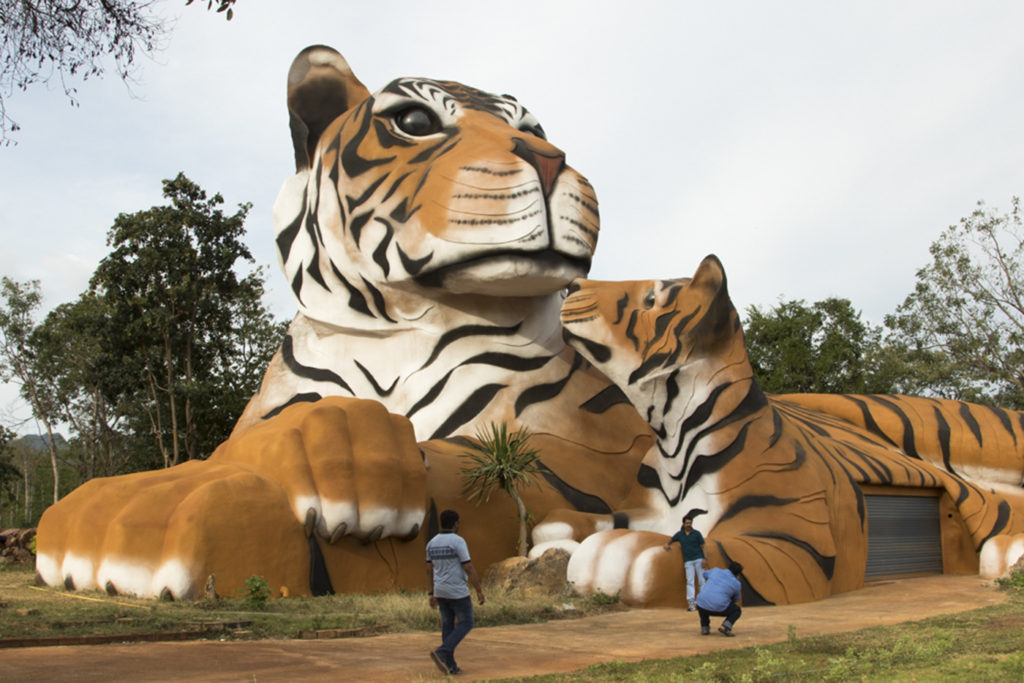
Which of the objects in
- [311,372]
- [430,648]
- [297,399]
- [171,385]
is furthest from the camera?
[171,385]

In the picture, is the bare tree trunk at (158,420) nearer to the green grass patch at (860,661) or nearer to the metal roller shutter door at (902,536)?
the metal roller shutter door at (902,536)

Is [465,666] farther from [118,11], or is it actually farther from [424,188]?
[424,188]

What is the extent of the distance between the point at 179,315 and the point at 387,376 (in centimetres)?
1249

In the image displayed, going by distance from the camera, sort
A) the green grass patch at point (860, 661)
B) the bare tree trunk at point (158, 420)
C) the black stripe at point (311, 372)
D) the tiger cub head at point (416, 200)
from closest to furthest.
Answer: the green grass patch at point (860, 661)
the tiger cub head at point (416, 200)
the black stripe at point (311, 372)
the bare tree trunk at point (158, 420)

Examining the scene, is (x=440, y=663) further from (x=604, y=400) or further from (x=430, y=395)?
(x=604, y=400)

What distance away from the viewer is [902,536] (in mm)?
11227

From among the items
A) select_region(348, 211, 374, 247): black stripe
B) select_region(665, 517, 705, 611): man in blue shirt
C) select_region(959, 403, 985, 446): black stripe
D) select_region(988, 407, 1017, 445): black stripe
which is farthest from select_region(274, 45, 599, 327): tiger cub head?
select_region(988, 407, 1017, 445): black stripe

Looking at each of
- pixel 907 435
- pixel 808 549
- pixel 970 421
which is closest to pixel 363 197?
pixel 808 549

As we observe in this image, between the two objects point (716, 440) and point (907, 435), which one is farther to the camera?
point (907, 435)

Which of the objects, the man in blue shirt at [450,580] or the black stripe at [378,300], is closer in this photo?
the man in blue shirt at [450,580]

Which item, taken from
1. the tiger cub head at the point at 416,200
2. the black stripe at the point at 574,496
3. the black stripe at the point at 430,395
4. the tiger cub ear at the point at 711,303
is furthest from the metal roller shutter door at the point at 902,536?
the black stripe at the point at 430,395

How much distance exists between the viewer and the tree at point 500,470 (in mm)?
8438

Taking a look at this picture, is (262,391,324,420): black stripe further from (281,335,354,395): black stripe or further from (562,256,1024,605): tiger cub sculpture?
(562,256,1024,605): tiger cub sculpture

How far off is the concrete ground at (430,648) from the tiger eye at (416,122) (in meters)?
5.17
